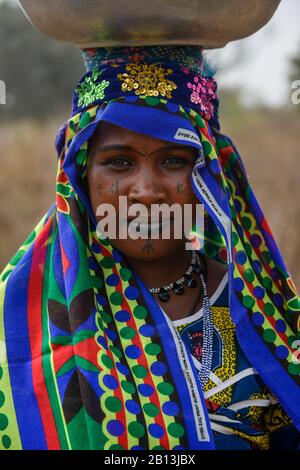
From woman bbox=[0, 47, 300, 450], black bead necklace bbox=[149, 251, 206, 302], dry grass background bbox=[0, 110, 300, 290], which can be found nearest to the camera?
woman bbox=[0, 47, 300, 450]

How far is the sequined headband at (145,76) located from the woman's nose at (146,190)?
215 mm

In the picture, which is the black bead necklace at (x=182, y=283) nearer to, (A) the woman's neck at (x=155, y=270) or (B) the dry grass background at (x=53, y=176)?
A: (A) the woman's neck at (x=155, y=270)

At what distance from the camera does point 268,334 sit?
2203 mm

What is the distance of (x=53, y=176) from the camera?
8.80 metres

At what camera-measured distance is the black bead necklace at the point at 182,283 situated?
231cm

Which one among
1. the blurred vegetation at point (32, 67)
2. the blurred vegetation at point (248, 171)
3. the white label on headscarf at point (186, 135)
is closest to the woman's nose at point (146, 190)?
the white label on headscarf at point (186, 135)

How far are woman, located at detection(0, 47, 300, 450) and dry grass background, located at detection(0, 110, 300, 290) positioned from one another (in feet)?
13.0

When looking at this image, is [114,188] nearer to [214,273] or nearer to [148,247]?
[148,247]

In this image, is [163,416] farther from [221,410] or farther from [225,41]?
[225,41]

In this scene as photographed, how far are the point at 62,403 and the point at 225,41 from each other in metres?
1.08

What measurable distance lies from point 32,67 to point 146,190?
15689 mm

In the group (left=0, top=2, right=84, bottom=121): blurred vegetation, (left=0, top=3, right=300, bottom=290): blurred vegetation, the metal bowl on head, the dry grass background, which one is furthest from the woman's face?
(left=0, top=2, right=84, bottom=121): blurred vegetation

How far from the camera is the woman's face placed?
2137 millimetres

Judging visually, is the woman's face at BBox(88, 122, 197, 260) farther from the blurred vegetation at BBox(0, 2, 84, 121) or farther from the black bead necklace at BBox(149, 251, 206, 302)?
the blurred vegetation at BBox(0, 2, 84, 121)
